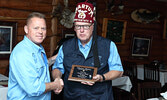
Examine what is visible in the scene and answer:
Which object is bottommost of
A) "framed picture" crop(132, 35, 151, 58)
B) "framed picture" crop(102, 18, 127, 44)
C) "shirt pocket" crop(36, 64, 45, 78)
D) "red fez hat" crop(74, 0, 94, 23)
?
A: "framed picture" crop(132, 35, 151, 58)

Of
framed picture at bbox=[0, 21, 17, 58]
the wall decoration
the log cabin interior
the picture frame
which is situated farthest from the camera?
the picture frame

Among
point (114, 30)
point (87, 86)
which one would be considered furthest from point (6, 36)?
point (114, 30)

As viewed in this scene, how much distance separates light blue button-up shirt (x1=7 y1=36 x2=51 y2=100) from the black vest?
0.37m

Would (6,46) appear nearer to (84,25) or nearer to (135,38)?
(84,25)

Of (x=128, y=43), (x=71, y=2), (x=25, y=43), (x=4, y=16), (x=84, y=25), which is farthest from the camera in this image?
(x=128, y=43)

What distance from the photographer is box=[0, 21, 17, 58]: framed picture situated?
12.8 feet

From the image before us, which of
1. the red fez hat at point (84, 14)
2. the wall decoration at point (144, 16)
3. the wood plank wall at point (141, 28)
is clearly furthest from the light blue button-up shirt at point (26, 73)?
the wall decoration at point (144, 16)

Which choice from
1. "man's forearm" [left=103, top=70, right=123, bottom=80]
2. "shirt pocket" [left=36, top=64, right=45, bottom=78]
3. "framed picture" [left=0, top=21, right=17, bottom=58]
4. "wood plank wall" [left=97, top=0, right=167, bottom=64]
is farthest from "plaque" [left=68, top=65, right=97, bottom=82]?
"wood plank wall" [left=97, top=0, right=167, bottom=64]

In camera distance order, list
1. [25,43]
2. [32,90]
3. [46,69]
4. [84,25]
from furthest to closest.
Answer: [84,25], [46,69], [25,43], [32,90]

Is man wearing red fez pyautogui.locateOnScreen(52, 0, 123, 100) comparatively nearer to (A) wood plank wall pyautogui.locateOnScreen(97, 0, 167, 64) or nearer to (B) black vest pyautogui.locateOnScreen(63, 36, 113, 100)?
(B) black vest pyautogui.locateOnScreen(63, 36, 113, 100)

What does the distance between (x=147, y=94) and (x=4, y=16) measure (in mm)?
2827

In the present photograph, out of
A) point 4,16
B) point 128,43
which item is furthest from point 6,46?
point 128,43

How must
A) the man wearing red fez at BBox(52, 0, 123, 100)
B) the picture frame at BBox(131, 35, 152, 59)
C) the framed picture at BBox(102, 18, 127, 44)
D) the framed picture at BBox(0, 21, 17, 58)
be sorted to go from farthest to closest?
the picture frame at BBox(131, 35, 152, 59), the framed picture at BBox(102, 18, 127, 44), the framed picture at BBox(0, 21, 17, 58), the man wearing red fez at BBox(52, 0, 123, 100)

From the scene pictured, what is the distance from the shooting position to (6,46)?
13.0 ft
